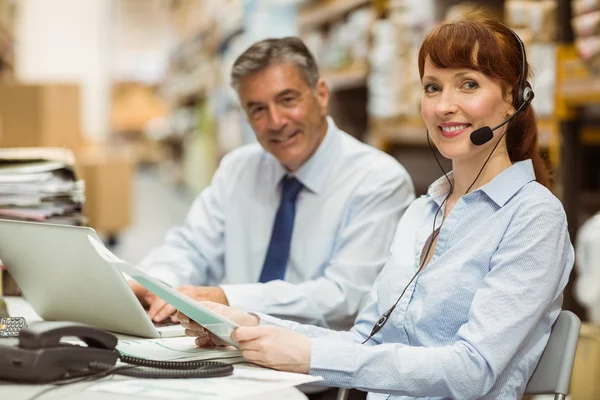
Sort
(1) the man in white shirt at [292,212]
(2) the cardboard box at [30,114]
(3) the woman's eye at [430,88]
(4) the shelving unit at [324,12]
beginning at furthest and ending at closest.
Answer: (2) the cardboard box at [30,114] < (4) the shelving unit at [324,12] < (1) the man in white shirt at [292,212] < (3) the woman's eye at [430,88]

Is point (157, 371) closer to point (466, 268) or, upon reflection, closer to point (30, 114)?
point (466, 268)

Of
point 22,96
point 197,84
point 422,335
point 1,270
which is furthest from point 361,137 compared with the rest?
point 197,84

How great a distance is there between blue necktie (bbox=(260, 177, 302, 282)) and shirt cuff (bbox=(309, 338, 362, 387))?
903 millimetres

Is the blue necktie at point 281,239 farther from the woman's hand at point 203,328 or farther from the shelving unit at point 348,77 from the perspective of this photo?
the shelving unit at point 348,77

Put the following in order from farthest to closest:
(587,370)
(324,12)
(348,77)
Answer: (324,12) < (348,77) < (587,370)

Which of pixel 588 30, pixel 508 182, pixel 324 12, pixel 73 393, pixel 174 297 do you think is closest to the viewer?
pixel 73 393

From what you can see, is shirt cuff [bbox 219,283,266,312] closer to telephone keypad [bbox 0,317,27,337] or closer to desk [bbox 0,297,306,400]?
telephone keypad [bbox 0,317,27,337]

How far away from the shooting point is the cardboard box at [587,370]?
2197mm

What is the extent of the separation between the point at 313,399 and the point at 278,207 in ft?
1.96

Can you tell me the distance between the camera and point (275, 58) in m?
2.29

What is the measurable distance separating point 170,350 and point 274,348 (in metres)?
0.22

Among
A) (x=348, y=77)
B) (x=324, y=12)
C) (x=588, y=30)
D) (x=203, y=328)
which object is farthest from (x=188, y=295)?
(x=324, y=12)

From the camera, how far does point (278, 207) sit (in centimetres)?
237

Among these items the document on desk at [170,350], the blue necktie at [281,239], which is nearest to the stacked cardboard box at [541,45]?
the blue necktie at [281,239]
